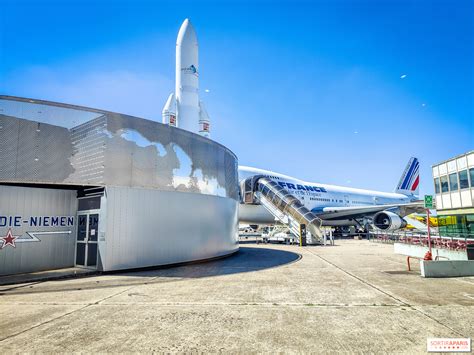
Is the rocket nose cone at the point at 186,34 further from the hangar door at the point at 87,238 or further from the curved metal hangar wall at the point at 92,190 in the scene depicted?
the hangar door at the point at 87,238

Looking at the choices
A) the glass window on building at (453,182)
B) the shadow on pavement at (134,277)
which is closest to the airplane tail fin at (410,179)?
the glass window on building at (453,182)

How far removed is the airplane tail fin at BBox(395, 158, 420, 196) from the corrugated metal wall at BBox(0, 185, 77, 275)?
193 ft

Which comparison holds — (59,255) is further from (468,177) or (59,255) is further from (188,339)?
(468,177)

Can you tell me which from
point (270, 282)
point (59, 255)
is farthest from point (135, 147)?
point (270, 282)

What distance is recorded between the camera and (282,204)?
84.2 ft

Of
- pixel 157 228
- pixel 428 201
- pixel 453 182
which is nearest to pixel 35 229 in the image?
pixel 157 228

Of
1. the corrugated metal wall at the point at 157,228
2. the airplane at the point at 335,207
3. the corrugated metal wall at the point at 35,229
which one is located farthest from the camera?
the airplane at the point at 335,207

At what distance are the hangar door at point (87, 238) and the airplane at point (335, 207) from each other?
53.8 ft

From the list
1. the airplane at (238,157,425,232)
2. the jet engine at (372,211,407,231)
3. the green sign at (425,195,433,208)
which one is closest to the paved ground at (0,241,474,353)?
the green sign at (425,195,433,208)

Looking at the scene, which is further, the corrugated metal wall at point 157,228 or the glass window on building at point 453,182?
the glass window on building at point 453,182

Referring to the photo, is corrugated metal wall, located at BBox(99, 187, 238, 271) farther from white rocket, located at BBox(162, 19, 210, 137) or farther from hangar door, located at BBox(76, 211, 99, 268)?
white rocket, located at BBox(162, 19, 210, 137)

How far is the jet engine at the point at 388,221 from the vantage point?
96.7 feet

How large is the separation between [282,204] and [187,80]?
42.0 feet

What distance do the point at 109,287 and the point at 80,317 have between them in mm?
2900
